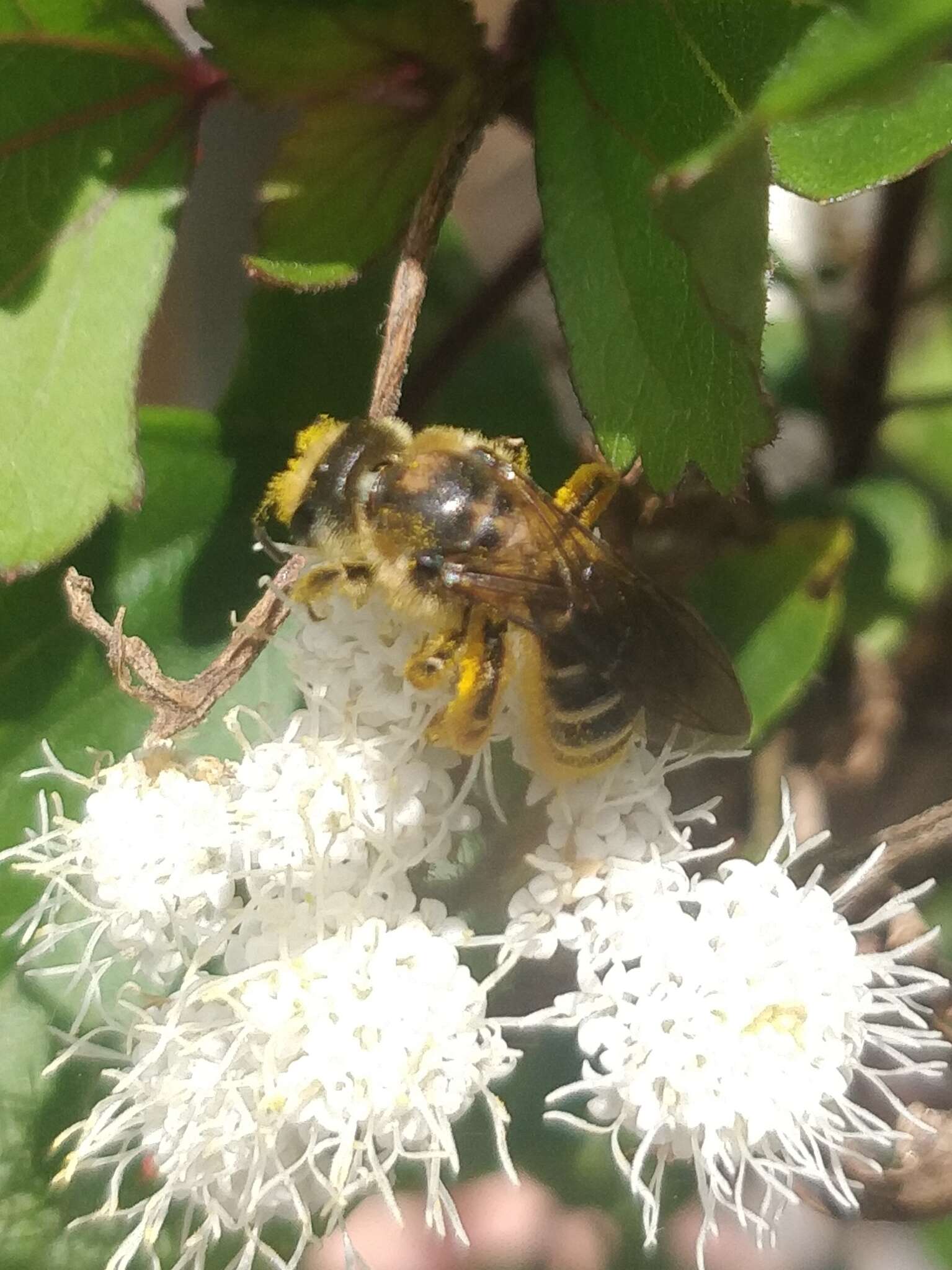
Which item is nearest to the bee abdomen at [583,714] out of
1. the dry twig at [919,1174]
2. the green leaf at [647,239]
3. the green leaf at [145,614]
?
the green leaf at [647,239]

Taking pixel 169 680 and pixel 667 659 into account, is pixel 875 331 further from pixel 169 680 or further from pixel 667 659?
pixel 169 680

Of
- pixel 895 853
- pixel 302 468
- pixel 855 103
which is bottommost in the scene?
pixel 895 853

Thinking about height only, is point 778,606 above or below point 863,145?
below

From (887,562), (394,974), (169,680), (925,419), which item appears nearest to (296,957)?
(394,974)

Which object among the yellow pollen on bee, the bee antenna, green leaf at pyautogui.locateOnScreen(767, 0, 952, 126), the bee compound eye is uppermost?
green leaf at pyautogui.locateOnScreen(767, 0, 952, 126)

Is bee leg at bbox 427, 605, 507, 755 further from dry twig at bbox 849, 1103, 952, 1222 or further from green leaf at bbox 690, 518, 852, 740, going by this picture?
dry twig at bbox 849, 1103, 952, 1222

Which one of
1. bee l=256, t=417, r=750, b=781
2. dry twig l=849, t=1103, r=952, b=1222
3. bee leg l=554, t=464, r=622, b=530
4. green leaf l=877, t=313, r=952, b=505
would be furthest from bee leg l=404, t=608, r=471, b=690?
green leaf l=877, t=313, r=952, b=505

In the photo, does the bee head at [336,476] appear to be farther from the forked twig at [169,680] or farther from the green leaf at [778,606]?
the green leaf at [778,606]
